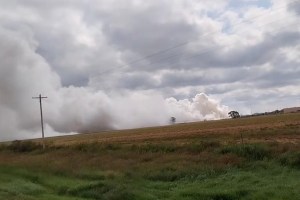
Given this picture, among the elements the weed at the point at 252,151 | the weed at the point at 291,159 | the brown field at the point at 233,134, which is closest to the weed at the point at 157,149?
the brown field at the point at 233,134

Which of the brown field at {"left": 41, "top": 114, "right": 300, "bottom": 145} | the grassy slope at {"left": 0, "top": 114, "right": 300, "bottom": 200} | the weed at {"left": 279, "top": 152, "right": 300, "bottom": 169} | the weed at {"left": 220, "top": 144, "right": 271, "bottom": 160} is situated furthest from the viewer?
the brown field at {"left": 41, "top": 114, "right": 300, "bottom": 145}

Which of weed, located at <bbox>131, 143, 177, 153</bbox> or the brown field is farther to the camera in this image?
the brown field

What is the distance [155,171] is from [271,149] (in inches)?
326

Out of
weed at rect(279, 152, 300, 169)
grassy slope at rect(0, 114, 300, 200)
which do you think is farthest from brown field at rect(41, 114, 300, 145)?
weed at rect(279, 152, 300, 169)

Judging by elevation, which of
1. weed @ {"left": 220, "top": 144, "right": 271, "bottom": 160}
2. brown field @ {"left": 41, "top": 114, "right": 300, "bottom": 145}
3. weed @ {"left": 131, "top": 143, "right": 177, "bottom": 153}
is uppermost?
brown field @ {"left": 41, "top": 114, "right": 300, "bottom": 145}

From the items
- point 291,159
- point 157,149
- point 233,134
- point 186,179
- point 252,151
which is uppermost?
point 233,134

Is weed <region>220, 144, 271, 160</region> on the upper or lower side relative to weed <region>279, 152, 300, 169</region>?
upper

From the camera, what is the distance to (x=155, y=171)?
3111 cm

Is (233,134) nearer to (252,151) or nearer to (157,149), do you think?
(157,149)

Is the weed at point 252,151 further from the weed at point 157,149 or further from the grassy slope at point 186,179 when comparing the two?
the weed at point 157,149

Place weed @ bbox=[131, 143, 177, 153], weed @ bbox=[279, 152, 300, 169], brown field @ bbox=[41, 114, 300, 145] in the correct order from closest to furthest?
weed @ bbox=[279, 152, 300, 169]
weed @ bbox=[131, 143, 177, 153]
brown field @ bbox=[41, 114, 300, 145]

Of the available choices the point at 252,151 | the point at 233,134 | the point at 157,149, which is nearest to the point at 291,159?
the point at 252,151

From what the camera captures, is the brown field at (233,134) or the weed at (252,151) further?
the brown field at (233,134)

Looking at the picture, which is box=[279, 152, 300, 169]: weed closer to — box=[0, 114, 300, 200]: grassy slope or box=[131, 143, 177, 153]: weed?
box=[0, 114, 300, 200]: grassy slope
